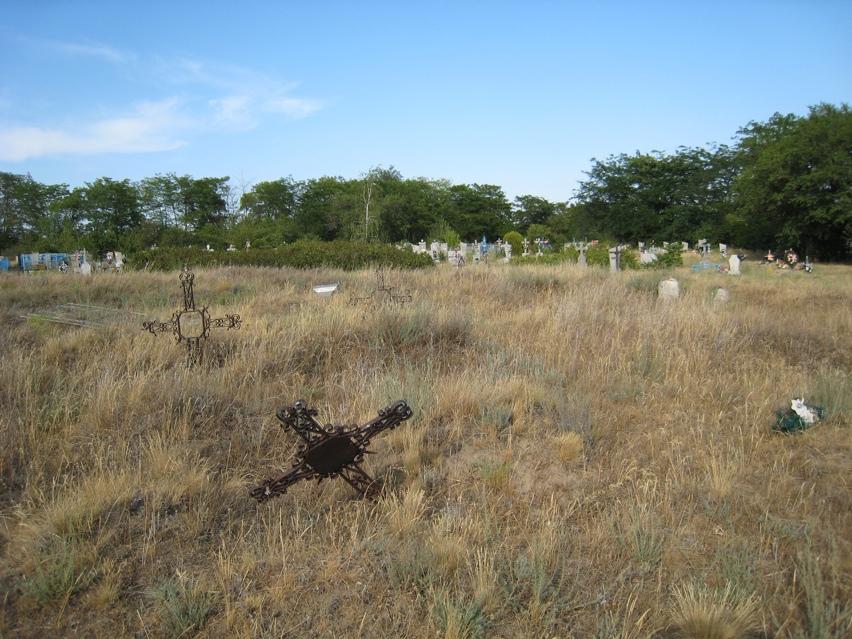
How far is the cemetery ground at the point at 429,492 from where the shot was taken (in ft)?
7.18

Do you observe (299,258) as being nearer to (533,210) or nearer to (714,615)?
(714,615)

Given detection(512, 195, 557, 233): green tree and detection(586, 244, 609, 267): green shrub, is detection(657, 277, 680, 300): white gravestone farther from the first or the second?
detection(512, 195, 557, 233): green tree

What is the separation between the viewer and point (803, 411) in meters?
4.00

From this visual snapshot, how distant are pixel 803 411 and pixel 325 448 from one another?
145 inches

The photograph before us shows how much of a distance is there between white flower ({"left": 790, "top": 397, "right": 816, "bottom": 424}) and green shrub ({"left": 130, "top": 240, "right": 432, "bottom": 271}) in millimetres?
12371

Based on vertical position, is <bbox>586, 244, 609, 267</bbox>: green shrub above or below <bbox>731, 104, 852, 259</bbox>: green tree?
below

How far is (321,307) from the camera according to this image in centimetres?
759

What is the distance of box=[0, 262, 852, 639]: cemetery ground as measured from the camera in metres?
2.19

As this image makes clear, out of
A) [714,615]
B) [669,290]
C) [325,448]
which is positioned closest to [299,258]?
[669,290]

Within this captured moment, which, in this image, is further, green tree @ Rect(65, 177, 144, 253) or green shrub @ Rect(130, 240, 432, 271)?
green tree @ Rect(65, 177, 144, 253)

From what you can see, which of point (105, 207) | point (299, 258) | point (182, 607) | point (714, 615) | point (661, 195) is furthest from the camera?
point (105, 207)

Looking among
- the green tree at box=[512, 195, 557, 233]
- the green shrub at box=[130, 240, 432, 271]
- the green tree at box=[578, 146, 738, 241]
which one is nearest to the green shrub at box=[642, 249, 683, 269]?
the green shrub at box=[130, 240, 432, 271]

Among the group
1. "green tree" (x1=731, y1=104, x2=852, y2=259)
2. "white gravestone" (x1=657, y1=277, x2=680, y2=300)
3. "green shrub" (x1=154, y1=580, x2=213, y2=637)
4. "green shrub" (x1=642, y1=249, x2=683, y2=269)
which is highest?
"green tree" (x1=731, y1=104, x2=852, y2=259)

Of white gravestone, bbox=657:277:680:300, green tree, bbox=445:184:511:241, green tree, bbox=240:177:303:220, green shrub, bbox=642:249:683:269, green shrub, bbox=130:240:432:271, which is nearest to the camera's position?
white gravestone, bbox=657:277:680:300
